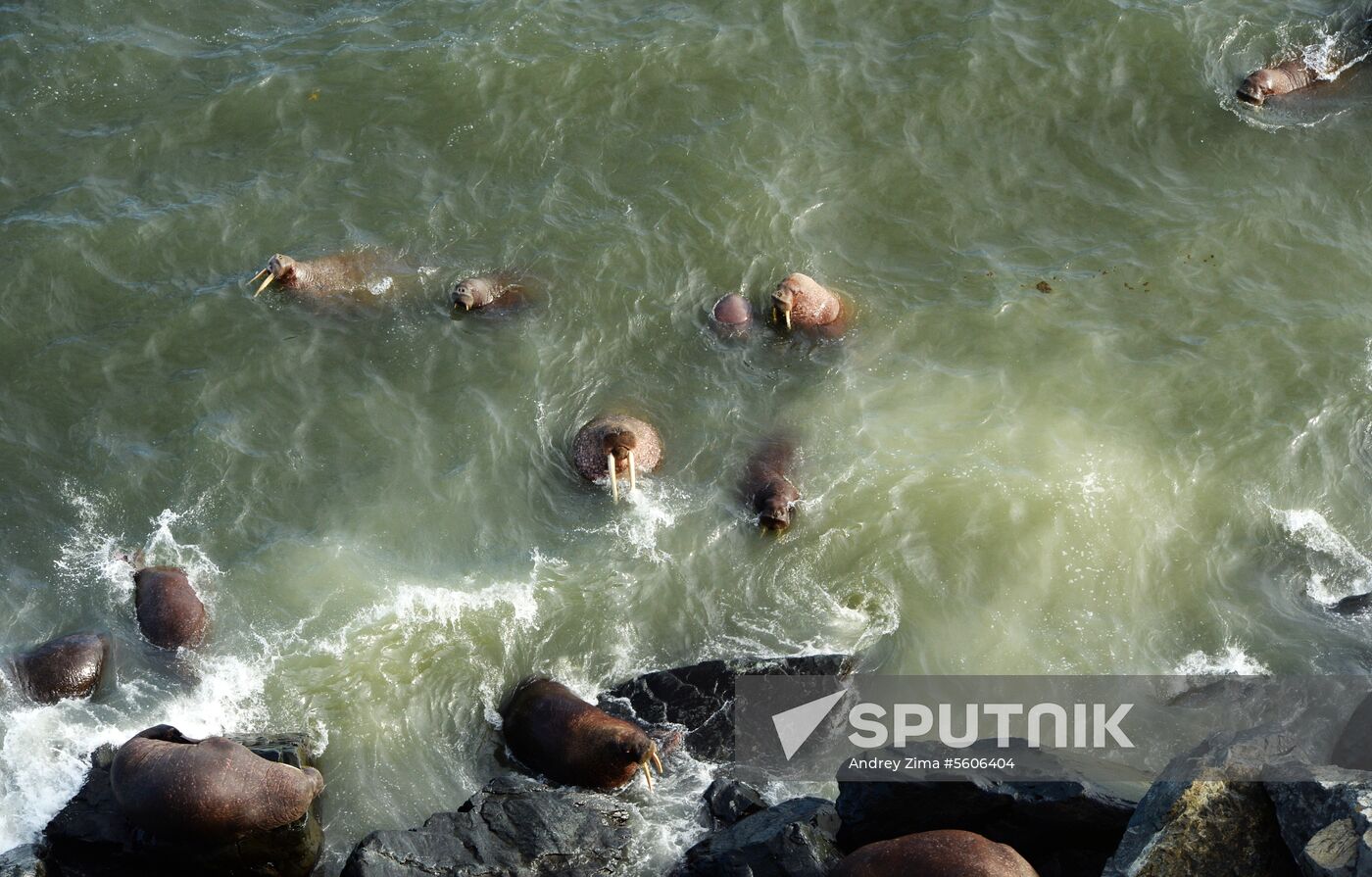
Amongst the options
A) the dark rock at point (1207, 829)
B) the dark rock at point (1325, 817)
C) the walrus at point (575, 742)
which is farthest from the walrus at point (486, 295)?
the dark rock at point (1325, 817)

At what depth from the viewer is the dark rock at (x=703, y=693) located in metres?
13.4

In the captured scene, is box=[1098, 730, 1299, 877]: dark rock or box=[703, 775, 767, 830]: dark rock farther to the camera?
box=[703, 775, 767, 830]: dark rock

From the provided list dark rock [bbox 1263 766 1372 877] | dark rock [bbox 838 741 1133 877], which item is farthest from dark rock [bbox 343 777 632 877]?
dark rock [bbox 1263 766 1372 877]

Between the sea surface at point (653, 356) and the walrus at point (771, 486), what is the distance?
226mm

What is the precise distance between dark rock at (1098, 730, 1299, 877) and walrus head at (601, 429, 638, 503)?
7.11 meters

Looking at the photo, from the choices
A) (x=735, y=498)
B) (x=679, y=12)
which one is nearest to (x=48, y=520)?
(x=735, y=498)

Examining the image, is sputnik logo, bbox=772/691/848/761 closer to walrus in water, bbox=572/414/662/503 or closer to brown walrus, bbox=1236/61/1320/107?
walrus in water, bbox=572/414/662/503

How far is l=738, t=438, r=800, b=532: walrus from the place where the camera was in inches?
595

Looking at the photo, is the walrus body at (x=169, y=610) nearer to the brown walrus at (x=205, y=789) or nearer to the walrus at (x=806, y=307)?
the brown walrus at (x=205, y=789)

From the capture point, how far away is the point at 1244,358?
1717cm

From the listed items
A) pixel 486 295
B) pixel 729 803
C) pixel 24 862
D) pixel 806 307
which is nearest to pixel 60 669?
pixel 24 862

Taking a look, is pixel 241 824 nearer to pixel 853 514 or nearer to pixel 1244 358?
pixel 853 514

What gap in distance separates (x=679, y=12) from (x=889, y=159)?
478 centimetres

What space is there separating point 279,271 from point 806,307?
7158mm
